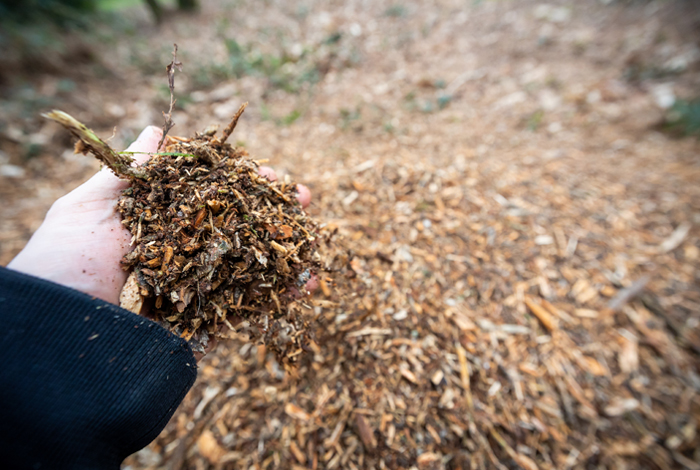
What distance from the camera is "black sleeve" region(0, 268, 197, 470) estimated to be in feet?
3.51

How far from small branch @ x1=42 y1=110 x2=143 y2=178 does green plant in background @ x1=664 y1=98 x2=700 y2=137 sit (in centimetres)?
606

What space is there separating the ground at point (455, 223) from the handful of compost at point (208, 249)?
0.26 meters

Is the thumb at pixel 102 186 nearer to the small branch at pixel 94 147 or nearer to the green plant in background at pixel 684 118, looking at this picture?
the small branch at pixel 94 147

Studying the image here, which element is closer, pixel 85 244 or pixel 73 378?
pixel 73 378

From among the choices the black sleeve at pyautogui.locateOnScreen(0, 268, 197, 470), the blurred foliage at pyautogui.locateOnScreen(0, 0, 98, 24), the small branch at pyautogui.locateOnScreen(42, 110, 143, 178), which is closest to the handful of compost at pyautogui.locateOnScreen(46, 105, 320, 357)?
the small branch at pyautogui.locateOnScreen(42, 110, 143, 178)

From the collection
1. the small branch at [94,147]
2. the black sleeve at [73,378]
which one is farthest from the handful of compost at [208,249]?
the black sleeve at [73,378]

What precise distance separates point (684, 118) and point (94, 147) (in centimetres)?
618

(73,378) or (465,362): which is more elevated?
(73,378)

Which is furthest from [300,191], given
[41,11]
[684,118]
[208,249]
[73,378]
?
[41,11]

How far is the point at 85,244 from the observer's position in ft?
4.43

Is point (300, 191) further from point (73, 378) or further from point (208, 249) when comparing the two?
point (73, 378)

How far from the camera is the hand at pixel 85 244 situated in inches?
51.1

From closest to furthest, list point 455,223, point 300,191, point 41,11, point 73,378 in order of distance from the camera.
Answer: point 73,378 < point 300,191 < point 455,223 < point 41,11

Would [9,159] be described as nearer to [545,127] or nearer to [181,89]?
[181,89]
